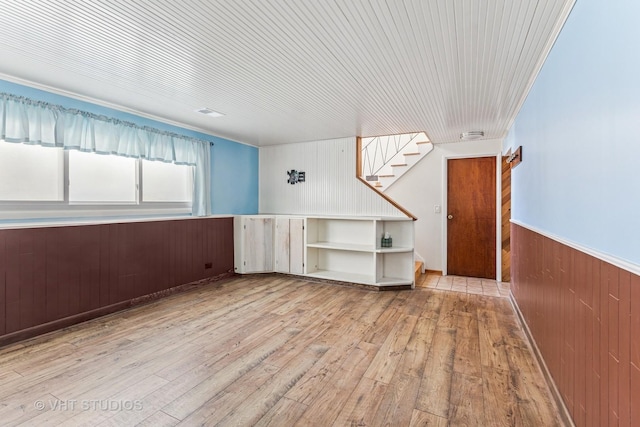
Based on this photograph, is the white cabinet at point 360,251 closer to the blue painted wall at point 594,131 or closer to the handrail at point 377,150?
the handrail at point 377,150

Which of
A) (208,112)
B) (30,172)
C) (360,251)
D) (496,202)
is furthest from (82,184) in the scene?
(496,202)

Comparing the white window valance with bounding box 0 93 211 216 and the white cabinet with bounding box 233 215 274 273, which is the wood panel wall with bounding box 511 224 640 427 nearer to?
the white cabinet with bounding box 233 215 274 273

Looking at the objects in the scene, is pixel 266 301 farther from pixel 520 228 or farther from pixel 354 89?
pixel 520 228

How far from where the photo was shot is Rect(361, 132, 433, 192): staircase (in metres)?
5.32

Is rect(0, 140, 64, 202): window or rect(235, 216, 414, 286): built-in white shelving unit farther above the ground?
rect(0, 140, 64, 202): window

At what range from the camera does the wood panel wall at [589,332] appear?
1073 mm

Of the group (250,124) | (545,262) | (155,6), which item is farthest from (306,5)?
(250,124)

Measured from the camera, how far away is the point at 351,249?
4.44 m

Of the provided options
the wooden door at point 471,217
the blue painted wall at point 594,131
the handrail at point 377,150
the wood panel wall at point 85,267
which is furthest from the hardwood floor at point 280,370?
the handrail at point 377,150

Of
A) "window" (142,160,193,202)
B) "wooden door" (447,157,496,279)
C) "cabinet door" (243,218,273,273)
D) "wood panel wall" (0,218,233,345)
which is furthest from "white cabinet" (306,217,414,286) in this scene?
"window" (142,160,193,202)

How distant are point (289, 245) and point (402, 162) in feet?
8.36

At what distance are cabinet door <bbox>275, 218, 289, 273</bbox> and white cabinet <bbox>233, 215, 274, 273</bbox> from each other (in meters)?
0.13

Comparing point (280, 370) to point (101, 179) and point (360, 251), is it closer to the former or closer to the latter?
point (360, 251)

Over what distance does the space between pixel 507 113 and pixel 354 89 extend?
6.46ft
